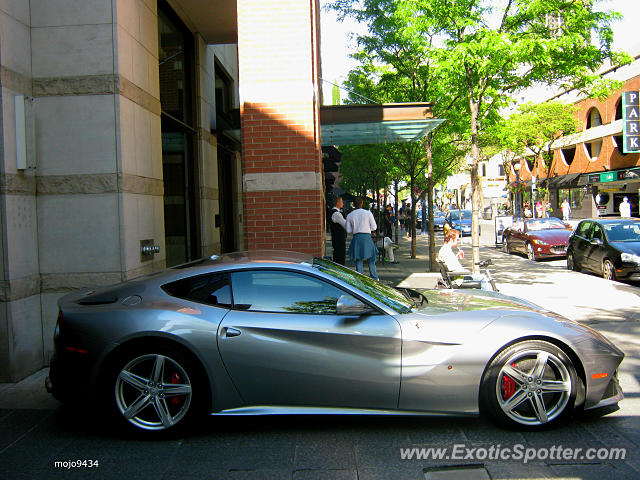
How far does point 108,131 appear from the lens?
6.47m

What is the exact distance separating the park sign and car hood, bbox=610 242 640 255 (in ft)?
83.0

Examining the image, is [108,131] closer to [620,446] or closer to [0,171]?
[0,171]

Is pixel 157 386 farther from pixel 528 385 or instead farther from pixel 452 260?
pixel 452 260

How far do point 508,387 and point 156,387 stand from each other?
2.49 meters

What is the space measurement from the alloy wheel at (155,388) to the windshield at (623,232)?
41.4 ft

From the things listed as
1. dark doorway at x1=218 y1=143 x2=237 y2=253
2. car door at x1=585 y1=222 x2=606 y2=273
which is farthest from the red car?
dark doorway at x1=218 y1=143 x2=237 y2=253

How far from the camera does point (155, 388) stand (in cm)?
416

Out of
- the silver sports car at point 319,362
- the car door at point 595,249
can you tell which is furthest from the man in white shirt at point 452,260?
the car door at point 595,249

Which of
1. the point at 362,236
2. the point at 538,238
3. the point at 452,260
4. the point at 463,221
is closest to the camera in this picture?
the point at 452,260

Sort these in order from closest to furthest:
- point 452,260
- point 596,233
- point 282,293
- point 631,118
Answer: point 282,293, point 452,260, point 596,233, point 631,118

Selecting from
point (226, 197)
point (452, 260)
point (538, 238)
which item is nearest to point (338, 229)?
point (226, 197)

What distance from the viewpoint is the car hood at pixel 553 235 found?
19016 millimetres

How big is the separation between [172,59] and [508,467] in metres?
8.25

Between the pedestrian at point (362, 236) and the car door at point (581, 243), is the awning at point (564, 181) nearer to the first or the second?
the car door at point (581, 243)
